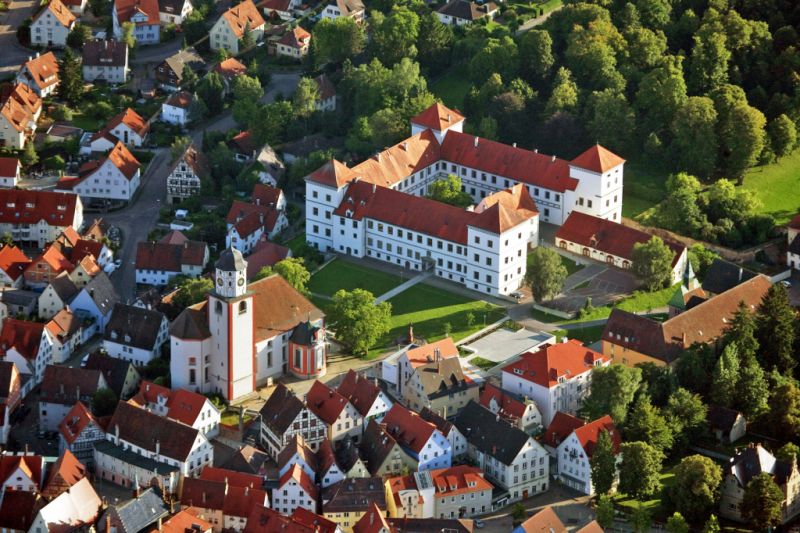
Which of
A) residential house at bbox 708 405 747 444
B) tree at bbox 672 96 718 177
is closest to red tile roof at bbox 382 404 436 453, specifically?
residential house at bbox 708 405 747 444

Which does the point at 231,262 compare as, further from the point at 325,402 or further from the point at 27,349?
the point at 27,349

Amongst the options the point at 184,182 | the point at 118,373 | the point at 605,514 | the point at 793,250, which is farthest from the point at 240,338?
the point at 793,250

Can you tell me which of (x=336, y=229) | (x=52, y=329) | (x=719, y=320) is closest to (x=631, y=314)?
(x=719, y=320)

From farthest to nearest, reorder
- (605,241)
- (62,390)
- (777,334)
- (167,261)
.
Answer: (605,241), (167,261), (777,334), (62,390)

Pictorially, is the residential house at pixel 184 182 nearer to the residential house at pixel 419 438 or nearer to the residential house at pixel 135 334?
the residential house at pixel 135 334

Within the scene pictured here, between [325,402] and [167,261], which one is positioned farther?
[167,261]

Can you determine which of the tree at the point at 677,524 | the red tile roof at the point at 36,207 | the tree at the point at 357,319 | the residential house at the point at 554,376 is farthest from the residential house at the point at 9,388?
the tree at the point at 677,524

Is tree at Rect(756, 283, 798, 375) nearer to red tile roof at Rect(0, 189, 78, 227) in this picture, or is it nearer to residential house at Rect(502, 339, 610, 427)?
residential house at Rect(502, 339, 610, 427)
